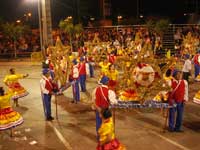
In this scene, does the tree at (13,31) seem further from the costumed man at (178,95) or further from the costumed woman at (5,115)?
the costumed man at (178,95)

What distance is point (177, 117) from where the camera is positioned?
9.92 metres

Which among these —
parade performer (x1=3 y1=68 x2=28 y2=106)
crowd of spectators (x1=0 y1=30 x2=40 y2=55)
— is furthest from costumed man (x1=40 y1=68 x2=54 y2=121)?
crowd of spectators (x1=0 y1=30 x2=40 y2=55)

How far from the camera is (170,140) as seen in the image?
9.46 metres

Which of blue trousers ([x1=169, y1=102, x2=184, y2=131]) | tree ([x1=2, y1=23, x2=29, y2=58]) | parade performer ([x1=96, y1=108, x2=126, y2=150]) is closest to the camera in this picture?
parade performer ([x1=96, y1=108, x2=126, y2=150])

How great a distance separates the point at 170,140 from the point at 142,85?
1712mm

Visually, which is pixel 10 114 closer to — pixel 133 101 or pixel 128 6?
pixel 133 101

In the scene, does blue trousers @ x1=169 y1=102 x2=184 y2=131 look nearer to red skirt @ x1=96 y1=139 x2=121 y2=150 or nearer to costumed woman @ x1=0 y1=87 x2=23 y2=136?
red skirt @ x1=96 y1=139 x2=121 y2=150

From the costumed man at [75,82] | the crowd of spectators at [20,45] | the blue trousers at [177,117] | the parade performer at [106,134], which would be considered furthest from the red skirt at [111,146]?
the crowd of spectators at [20,45]

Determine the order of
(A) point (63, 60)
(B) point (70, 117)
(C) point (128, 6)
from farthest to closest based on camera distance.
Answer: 1. (C) point (128, 6)
2. (A) point (63, 60)
3. (B) point (70, 117)

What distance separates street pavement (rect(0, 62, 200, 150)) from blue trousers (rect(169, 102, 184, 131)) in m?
0.24

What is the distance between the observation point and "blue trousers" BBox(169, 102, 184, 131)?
9.84 metres

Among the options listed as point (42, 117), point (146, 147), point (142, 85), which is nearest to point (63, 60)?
point (42, 117)

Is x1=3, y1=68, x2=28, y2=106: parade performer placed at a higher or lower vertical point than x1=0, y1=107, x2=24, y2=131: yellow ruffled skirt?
higher

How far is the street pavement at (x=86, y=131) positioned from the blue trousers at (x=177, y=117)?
0.80 ft
